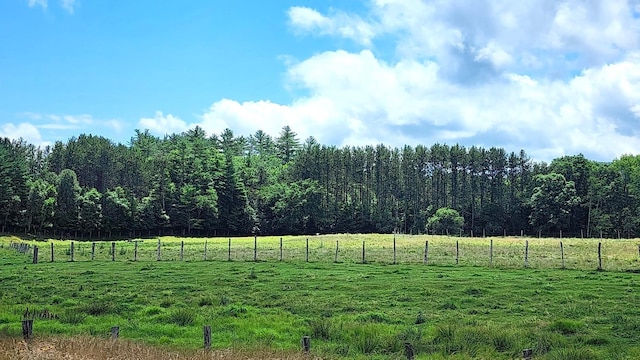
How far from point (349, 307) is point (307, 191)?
10947 centimetres

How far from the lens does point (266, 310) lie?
826 inches

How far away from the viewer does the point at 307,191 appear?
13075 cm

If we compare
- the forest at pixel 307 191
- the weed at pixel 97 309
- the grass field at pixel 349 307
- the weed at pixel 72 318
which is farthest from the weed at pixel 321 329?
the forest at pixel 307 191

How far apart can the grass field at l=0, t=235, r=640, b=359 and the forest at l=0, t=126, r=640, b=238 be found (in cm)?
7183

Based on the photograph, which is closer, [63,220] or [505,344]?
[505,344]

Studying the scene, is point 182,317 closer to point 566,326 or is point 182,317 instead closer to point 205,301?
point 205,301

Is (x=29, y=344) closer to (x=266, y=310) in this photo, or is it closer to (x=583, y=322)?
(x=266, y=310)

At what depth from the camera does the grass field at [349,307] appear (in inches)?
612

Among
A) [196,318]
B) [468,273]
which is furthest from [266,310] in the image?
[468,273]

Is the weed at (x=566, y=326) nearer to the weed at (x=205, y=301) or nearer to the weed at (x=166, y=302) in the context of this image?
the weed at (x=205, y=301)

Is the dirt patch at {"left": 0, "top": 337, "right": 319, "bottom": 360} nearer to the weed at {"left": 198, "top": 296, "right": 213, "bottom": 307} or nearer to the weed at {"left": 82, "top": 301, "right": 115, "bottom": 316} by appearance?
the weed at {"left": 82, "top": 301, "right": 115, "bottom": 316}

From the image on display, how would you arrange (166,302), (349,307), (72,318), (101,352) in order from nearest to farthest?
(101,352), (72,318), (349,307), (166,302)

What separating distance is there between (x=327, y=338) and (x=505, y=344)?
4.97 meters

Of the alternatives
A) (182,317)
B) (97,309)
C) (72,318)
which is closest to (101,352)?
(182,317)
